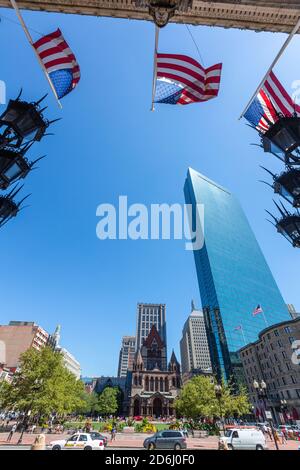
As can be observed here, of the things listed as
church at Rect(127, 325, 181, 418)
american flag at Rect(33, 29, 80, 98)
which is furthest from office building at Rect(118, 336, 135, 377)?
american flag at Rect(33, 29, 80, 98)

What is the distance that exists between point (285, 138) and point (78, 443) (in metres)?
32.1

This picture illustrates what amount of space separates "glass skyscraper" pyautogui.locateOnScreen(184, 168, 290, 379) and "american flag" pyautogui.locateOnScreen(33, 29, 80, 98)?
71.2 meters

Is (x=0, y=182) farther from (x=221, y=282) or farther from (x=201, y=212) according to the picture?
(x=201, y=212)

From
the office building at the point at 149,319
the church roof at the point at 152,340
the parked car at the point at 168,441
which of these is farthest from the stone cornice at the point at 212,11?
the office building at the point at 149,319

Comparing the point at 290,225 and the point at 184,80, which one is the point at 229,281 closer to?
the point at 290,225

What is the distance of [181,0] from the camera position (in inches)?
367

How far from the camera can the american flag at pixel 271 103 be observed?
11.8 meters

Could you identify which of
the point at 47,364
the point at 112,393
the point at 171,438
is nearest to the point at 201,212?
the point at 112,393

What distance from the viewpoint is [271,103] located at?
13.6m

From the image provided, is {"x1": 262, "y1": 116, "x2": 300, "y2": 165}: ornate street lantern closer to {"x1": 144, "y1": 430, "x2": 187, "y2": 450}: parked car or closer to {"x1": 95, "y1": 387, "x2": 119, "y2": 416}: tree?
{"x1": 144, "y1": 430, "x2": 187, "y2": 450}: parked car

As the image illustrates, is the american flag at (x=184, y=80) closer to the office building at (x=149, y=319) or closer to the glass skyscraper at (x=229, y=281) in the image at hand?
the glass skyscraper at (x=229, y=281)

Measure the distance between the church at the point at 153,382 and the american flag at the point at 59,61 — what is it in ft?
249

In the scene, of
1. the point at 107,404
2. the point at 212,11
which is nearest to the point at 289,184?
the point at 212,11
